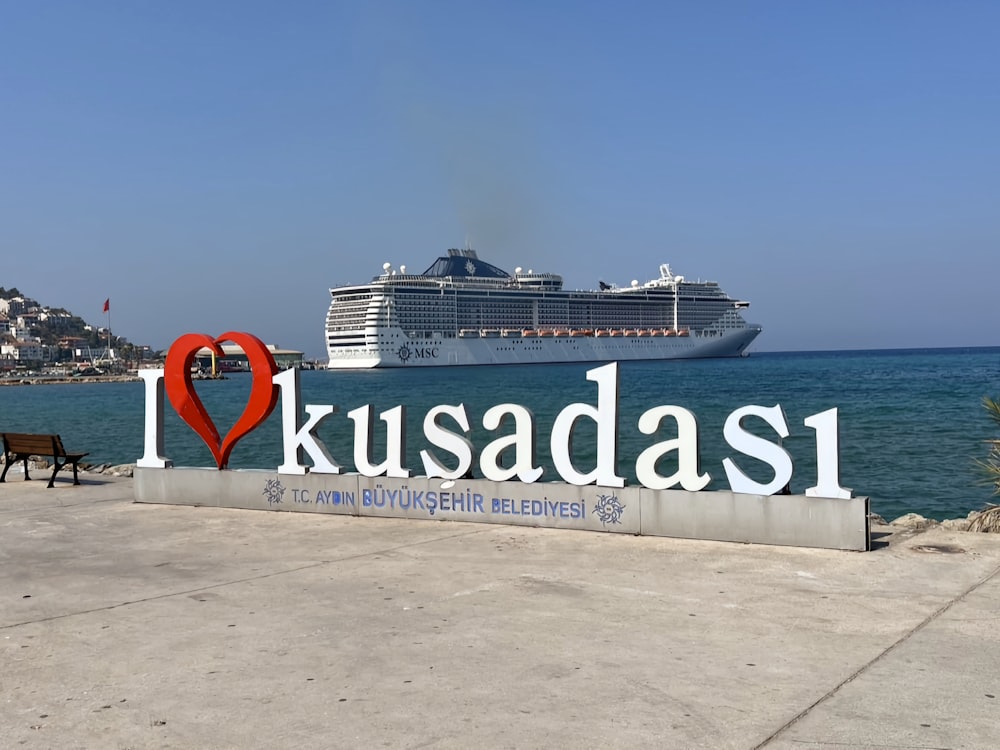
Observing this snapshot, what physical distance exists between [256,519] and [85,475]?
605cm

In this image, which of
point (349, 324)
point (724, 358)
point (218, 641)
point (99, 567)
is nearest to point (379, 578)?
point (218, 641)

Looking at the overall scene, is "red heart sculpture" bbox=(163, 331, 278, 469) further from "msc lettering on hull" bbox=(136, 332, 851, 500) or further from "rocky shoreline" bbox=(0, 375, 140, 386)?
"rocky shoreline" bbox=(0, 375, 140, 386)

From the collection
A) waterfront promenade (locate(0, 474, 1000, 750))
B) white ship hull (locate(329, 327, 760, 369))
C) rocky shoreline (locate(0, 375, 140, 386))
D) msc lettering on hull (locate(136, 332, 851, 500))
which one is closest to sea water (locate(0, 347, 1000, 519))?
msc lettering on hull (locate(136, 332, 851, 500))

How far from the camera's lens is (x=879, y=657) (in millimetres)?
4676

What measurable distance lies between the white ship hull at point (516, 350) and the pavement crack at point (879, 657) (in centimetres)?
8828

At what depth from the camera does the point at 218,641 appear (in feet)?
16.7

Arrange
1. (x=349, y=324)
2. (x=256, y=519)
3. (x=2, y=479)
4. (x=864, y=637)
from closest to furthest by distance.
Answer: (x=864, y=637) → (x=256, y=519) → (x=2, y=479) → (x=349, y=324)

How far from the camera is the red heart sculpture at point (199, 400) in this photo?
10.3 metres

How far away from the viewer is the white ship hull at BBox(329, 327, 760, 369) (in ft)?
308

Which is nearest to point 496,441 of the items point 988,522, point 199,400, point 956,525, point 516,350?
point 199,400

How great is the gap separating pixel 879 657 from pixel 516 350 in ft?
311

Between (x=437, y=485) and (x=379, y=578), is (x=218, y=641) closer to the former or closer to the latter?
(x=379, y=578)

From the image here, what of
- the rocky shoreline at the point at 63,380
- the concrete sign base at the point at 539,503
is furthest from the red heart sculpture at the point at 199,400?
the rocky shoreline at the point at 63,380

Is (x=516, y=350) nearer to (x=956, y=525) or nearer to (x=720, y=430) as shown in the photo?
(x=720, y=430)
